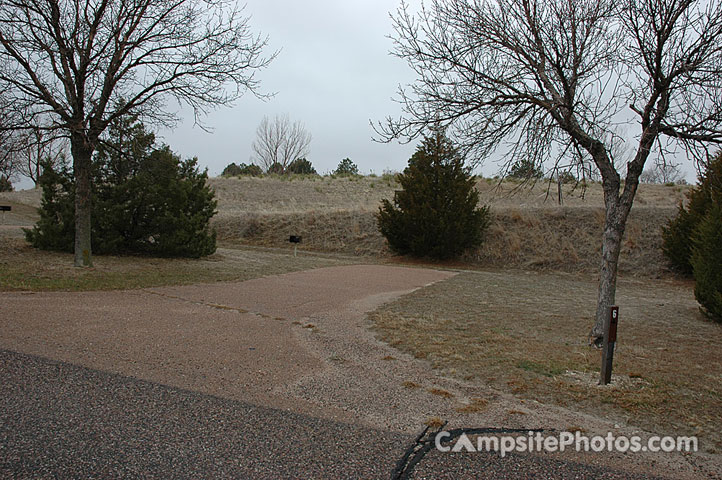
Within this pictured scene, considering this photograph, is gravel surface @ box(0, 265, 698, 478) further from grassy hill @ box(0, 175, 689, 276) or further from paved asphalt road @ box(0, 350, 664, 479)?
grassy hill @ box(0, 175, 689, 276)

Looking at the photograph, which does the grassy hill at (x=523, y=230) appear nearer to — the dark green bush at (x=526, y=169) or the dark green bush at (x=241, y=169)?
the dark green bush at (x=526, y=169)

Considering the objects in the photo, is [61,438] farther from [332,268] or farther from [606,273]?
[332,268]

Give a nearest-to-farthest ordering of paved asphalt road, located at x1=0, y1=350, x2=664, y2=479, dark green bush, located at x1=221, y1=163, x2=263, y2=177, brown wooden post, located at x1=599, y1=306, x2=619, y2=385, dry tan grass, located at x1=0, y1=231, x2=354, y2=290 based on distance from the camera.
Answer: paved asphalt road, located at x1=0, y1=350, x2=664, y2=479 < brown wooden post, located at x1=599, y1=306, x2=619, y2=385 < dry tan grass, located at x1=0, y1=231, x2=354, y2=290 < dark green bush, located at x1=221, y1=163, x2=263, y2=177

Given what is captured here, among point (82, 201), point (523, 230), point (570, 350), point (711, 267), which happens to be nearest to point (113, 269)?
point (82, 201)

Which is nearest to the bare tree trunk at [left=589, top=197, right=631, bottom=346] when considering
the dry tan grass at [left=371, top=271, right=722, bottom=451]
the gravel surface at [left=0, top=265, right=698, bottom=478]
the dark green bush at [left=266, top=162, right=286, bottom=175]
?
the dry tan grass at [left=371, top=271, right=722, bottom=451]

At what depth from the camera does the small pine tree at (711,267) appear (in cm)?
938

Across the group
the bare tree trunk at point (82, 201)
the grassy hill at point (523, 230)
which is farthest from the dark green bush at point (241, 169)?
the bare tree trunk at point (82, 201)

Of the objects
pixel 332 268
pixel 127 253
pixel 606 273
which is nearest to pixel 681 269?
pixel 332 268

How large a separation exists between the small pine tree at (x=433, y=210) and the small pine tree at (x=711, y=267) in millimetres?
11158

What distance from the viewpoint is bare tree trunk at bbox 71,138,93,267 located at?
1240cm

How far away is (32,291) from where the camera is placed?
909 centimetres

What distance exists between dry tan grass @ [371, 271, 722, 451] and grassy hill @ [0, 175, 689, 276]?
3887 mm

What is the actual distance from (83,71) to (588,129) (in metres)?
11.0

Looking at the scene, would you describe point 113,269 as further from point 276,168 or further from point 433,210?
point 276,168
